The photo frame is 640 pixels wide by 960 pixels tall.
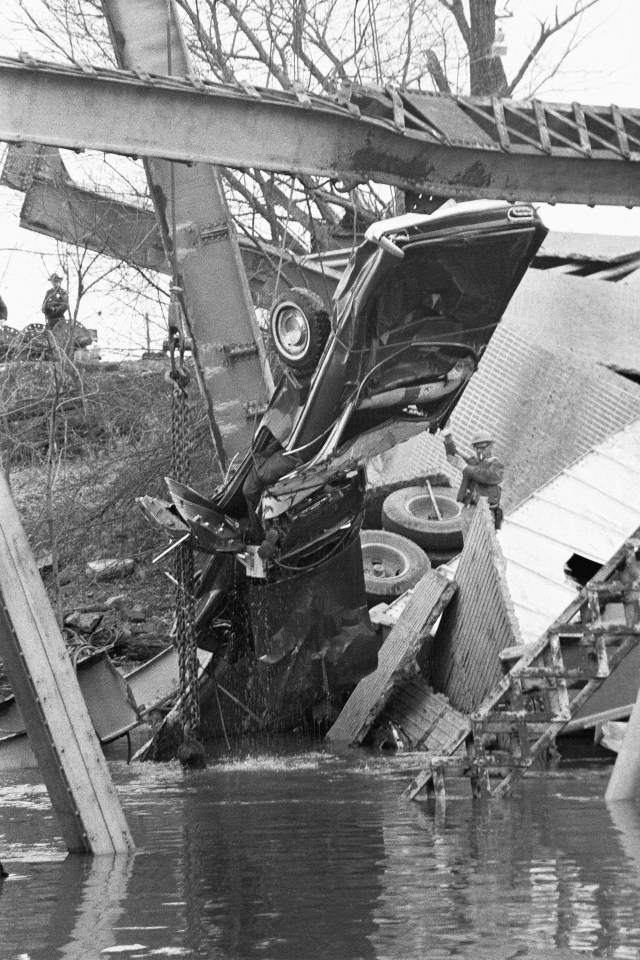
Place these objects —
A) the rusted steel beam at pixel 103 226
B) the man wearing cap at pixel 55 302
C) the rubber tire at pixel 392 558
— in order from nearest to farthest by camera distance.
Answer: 1. the rubber tire at pixel 392 558
2. the man wearing cap at pixel 55 302
3. the rusted steel beam at pixel 103 226

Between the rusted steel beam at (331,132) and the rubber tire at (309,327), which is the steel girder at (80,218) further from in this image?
the rusted steel beam at (331,132)

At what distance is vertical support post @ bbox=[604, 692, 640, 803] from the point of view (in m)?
10.2

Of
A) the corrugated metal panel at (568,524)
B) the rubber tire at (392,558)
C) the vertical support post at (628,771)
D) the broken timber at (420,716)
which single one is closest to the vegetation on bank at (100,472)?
the rubber tire at (392,558)

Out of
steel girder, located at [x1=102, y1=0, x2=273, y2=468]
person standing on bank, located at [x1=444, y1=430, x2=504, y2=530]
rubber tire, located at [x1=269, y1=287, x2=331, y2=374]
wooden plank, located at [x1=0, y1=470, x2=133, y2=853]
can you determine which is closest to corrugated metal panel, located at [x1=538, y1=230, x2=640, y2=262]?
person standing on bank, located at [x1=444, y1=430, x2=504, y2=530]

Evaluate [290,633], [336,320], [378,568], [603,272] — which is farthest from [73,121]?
[603,272]

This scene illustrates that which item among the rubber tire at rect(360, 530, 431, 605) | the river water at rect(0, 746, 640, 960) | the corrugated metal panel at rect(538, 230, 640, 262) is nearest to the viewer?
the river water at rect(0, 746, 640, 960)

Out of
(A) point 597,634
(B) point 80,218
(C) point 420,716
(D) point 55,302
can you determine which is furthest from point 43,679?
(B) point 80,218

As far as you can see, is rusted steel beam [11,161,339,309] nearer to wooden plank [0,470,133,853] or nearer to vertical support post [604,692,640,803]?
vertical support post [604,692,640,803]

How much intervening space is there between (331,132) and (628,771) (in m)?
5.19

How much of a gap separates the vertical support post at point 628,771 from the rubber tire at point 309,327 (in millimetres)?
5956

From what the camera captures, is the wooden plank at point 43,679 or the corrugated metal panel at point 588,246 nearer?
the wooden plank at point 43,679

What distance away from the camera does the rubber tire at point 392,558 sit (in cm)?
1936

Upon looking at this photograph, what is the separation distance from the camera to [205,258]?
18031mm

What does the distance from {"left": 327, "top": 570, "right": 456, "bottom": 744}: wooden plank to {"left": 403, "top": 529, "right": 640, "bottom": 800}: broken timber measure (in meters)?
4.53
